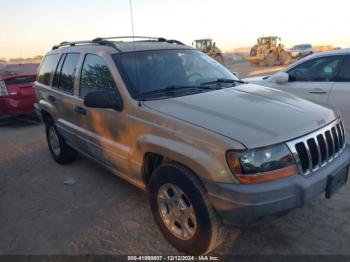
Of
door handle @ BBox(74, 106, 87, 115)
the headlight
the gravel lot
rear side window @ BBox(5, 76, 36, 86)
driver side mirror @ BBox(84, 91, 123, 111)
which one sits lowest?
the gravel lot

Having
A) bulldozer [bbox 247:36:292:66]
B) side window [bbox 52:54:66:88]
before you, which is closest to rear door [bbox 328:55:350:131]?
side window [bbox 52:54:66:88]

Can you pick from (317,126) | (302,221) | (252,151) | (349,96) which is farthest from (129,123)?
(349,96)

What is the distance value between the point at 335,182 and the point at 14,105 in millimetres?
7588

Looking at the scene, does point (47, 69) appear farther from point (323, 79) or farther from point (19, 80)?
point (323, 79)

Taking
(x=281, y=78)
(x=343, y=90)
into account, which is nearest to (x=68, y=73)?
(x=281, y=78)

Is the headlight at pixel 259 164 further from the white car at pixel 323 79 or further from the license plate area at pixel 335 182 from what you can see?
the white car at pixel 323 79

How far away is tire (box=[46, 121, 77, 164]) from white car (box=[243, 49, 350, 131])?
3.52m

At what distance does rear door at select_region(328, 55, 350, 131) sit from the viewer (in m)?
5.04

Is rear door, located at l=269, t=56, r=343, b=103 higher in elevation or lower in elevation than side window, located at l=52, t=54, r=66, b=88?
lower

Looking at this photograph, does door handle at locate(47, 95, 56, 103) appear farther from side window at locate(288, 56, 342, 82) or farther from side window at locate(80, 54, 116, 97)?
side window at locate(288, 56, 342, 82)

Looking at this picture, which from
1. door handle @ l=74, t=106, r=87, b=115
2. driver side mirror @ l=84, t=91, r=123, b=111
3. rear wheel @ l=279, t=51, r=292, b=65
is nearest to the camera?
driver side mirror @ l=84, t=91, r=123, b=111

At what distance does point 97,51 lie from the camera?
389 centimetres

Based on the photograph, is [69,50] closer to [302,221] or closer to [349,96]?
[302,221]

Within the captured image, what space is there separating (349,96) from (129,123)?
11.6 ft
